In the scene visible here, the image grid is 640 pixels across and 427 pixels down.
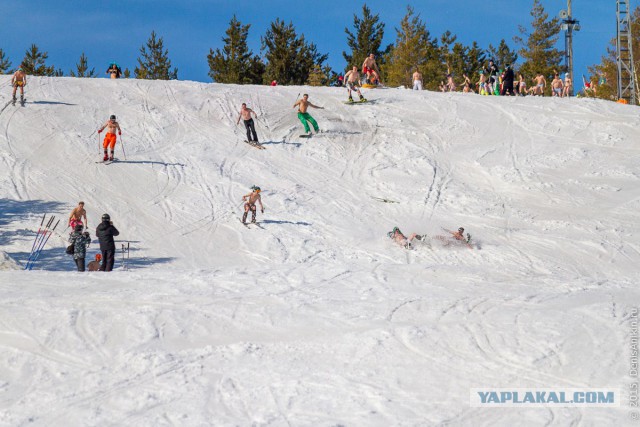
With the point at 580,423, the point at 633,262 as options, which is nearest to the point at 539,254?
the point at 633,262

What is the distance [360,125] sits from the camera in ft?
88.8

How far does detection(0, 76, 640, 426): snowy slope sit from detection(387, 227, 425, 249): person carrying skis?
0.22 meters

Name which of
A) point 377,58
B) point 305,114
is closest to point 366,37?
point 377,58

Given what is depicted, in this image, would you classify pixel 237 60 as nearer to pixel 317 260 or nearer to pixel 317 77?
pixel 317 77

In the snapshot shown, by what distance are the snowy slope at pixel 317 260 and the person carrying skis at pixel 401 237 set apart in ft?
0.73

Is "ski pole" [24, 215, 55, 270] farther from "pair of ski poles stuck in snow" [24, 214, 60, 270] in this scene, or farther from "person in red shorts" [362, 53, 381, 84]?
"person in red shorts" [362, 53, 381, 84]

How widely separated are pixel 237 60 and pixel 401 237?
30.7 metres

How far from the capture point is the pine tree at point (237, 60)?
46312 mm

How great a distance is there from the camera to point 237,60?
4666 centimetres

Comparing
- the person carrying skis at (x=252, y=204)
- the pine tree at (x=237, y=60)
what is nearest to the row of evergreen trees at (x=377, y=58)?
the pine tree at (x=237, y=60)

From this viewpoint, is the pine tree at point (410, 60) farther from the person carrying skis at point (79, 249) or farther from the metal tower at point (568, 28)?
the person carrying skis at point (79, 249)

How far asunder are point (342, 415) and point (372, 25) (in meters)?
48.7

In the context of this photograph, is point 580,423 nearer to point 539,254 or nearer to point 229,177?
point 539,254

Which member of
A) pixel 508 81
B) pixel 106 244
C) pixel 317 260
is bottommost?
pixel 317 260
